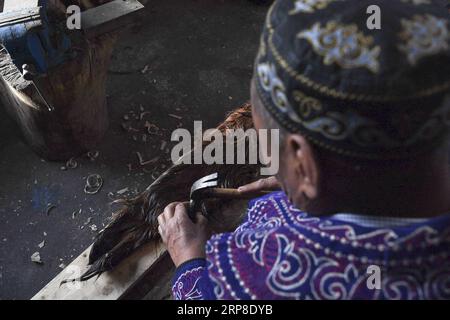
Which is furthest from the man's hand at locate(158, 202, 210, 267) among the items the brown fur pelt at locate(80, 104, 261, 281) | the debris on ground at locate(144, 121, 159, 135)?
the debris on ground at locate(144, 121, 159, 135)

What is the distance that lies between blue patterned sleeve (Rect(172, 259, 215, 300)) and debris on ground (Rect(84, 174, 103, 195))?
1542 mm

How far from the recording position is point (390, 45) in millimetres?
898

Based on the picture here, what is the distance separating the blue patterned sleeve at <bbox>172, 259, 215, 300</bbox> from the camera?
5.19 ft

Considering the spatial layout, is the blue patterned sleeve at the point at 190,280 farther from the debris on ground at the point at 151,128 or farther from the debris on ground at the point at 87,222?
the debris on ground at the point at 151,128

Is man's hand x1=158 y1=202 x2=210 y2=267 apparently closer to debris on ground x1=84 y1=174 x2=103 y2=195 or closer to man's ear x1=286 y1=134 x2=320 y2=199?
man's ear x1=286 y1=134 x2=320 y2=199

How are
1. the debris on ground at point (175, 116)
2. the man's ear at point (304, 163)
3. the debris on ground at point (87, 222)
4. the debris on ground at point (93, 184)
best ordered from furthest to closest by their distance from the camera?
1. the debris on ground at point (175, 116)
2. the debris on ground at point (93, 184)
3. the debris on ground at point (87, 222)
4. the man's ear at point (304, 163)

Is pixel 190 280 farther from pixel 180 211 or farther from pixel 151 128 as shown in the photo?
pixel 151 128

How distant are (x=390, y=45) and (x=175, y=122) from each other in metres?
2.65

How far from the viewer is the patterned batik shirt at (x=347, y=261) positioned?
1046 mm

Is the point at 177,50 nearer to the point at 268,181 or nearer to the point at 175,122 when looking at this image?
the point at 175,122

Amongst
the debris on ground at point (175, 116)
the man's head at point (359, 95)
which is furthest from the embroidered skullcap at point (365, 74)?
the debris on ground at point (175, 116)

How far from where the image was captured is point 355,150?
968mm

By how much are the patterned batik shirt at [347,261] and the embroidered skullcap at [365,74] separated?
200mm

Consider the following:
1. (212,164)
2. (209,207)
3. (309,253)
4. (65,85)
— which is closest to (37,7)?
(65,85)
